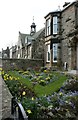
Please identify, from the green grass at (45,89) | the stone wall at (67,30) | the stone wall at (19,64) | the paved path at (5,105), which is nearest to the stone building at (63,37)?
the stone wall at (67,30)

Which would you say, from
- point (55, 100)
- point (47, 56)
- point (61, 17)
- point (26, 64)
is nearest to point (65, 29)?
point (61, 17)

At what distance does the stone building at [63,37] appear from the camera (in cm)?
2052

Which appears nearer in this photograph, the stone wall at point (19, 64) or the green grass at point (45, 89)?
the green grass at point (45, 89)

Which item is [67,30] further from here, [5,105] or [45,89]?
A: [5,105]

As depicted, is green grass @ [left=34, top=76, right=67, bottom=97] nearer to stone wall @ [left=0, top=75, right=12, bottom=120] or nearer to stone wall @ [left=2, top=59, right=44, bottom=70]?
stone wall @ [left=0, top=75, right=12, bottom=120]

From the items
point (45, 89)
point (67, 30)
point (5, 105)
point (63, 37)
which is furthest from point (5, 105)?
point (63, 37)

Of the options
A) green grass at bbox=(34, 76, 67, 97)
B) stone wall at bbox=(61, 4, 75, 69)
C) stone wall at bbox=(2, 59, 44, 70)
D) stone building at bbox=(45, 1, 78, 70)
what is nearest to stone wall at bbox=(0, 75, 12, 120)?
green grass at bbox=(34, 76, 67, 97)

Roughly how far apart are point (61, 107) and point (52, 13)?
1963 cm

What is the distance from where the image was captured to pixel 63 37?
23109mm

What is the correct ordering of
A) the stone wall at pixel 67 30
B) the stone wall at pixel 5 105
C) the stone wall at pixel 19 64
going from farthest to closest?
the stone wall at pixel 19 64 → the stone wall at pixel 67 30 → the stone wall at pixel 5 105

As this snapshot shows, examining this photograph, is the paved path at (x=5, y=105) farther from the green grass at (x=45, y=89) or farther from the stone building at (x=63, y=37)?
the stone building at (x=63, y=37)

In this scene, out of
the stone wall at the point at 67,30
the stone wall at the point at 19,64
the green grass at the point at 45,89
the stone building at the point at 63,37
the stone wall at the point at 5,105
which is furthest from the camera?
the stone wall at the point at 19,64

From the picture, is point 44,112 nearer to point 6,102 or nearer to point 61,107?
point 61,107

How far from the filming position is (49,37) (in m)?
24.9
